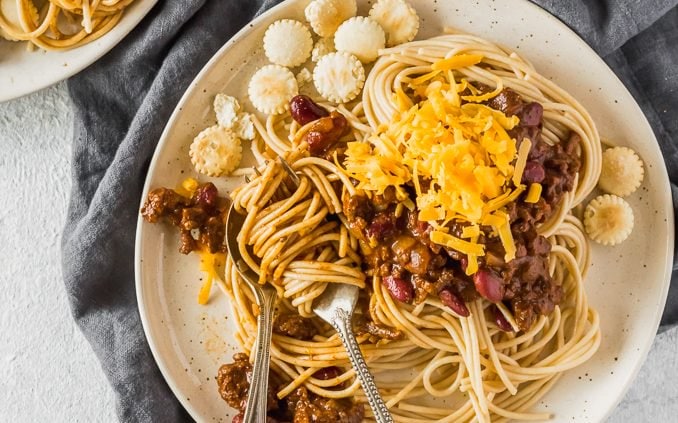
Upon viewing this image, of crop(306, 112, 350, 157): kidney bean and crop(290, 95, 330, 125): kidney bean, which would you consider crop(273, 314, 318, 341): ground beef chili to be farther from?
crop(290, 95, 330, 125): kidney bean

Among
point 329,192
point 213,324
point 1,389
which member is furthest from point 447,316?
point 1,389

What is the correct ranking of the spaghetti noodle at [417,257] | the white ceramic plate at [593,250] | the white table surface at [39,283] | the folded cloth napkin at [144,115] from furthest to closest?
the white table surface at [39,283], the folded cloth napkin at [144,115], the white ceramic plate at [593,250], the spaghetti noodle at [417,257]

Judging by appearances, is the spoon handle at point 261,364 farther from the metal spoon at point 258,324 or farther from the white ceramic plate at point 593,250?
the white ceramic plate at point 593,250

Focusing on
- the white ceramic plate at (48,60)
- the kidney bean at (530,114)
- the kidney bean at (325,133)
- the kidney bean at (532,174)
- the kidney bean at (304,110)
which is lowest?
the kidney bean at (532,174)

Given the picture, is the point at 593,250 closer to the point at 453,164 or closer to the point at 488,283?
the point at 488,283

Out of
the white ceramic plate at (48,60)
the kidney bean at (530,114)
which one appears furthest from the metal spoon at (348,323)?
the white ceramic plate at (48,60)

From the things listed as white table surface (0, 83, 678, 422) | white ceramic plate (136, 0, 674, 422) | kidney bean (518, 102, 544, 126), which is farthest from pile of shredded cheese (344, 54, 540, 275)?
white table surface (0, 83, 678, 422)
